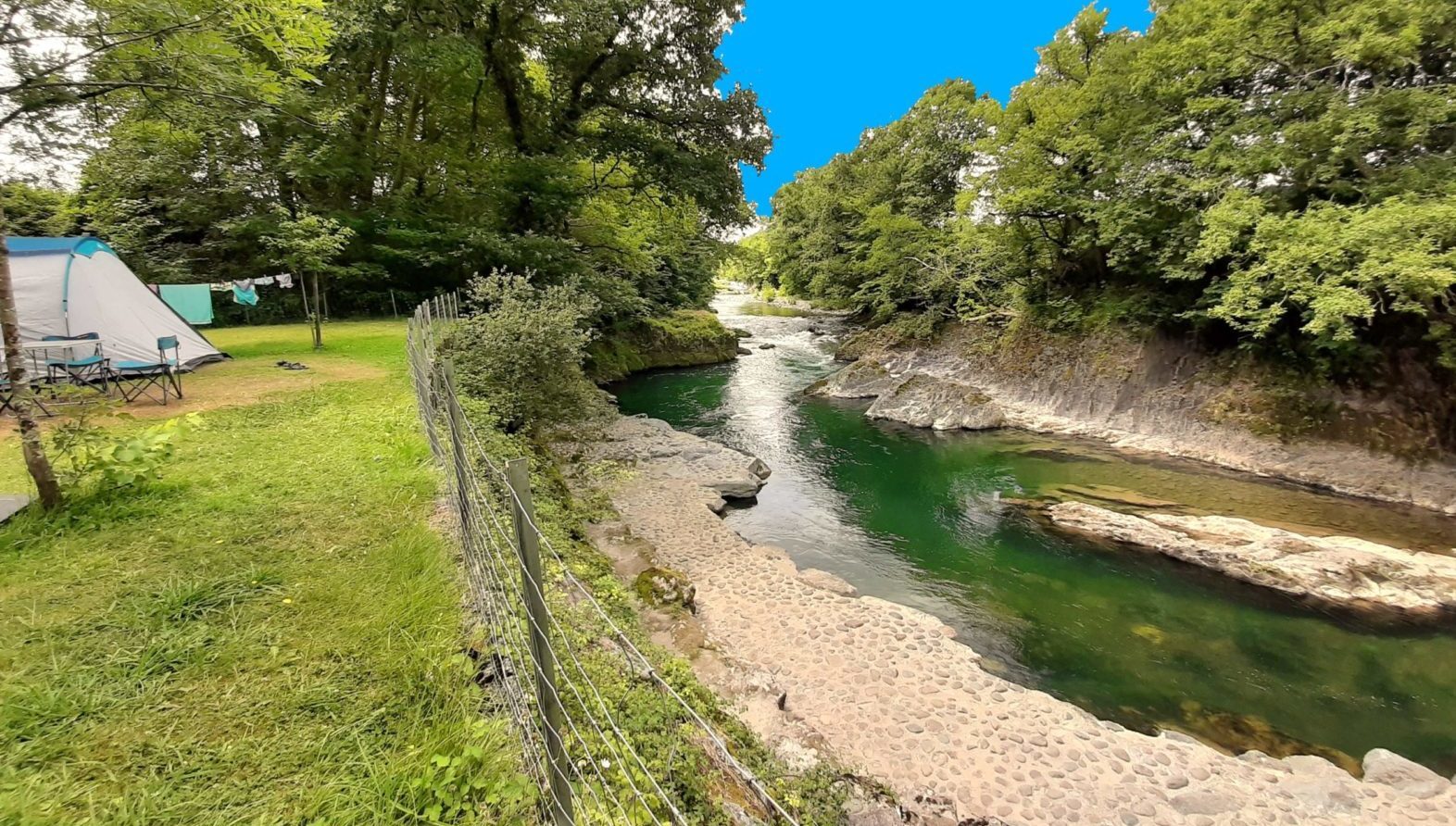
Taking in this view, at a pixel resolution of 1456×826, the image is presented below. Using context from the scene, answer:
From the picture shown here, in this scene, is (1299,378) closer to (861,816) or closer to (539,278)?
(861,816)

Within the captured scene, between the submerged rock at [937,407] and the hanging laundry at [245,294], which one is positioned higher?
the hanging laundry at [245,294]

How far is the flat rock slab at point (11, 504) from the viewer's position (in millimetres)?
4219

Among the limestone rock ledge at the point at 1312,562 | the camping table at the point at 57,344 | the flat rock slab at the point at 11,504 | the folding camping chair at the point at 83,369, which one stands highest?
the camping table at the point at 57,344

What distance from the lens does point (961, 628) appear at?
8.17m

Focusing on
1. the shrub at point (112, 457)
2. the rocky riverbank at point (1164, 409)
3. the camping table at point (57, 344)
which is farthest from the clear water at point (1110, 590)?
the camping table at point (57, 344)

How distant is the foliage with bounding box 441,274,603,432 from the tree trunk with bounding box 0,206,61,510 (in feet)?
16.5

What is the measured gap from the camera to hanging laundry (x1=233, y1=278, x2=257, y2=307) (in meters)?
19.1

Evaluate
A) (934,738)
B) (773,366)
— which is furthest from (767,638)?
(773,366)

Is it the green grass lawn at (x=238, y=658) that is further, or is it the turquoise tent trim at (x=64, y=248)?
the turquoise tent trim at (x=64, y=248)

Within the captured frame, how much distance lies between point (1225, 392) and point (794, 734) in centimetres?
1603

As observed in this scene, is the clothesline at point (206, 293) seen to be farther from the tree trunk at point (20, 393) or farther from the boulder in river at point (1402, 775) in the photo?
the boulder in river at point (1402, 775)

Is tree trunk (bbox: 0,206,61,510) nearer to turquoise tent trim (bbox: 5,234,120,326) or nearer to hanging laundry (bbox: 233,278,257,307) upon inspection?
turquoise tent trim (bbox: 5,234,120,326)

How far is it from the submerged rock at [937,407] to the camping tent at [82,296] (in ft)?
58.3

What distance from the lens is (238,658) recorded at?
10.1 feet
